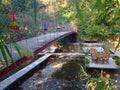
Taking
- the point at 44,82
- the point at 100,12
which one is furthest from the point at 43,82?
the point at 100,12

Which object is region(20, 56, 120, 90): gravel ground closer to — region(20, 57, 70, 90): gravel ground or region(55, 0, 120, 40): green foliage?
region(20, 57, 70, 90): gravel ground

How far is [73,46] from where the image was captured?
21.1m

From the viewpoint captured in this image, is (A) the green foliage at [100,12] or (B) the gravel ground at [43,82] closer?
(A) the green foliage at [100,12]

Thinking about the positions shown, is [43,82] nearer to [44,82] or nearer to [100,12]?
[44,82]

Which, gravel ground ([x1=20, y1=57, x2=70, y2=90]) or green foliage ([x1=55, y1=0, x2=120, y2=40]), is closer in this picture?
green foliage ([x1=55, y1=0, x2=120, y2=40])

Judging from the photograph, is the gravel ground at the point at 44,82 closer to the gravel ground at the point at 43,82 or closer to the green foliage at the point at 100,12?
the gravel ground at the point at 43,82

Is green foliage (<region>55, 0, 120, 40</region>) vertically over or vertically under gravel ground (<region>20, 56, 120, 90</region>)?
over

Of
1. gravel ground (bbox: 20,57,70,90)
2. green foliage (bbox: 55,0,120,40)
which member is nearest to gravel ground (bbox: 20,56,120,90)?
gravel ground (bbox: 20,57,70,90)

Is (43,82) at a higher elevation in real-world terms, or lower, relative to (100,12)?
lower

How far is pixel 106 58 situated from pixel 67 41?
1088 cm

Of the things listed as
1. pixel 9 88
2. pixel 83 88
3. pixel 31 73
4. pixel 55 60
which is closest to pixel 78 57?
pixel 55 60

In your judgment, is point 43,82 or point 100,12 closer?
point 100,12

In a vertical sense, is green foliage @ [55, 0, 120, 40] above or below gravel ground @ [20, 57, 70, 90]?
above

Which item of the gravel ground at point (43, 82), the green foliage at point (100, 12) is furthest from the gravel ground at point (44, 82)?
the green foliage at point (100, 12)
